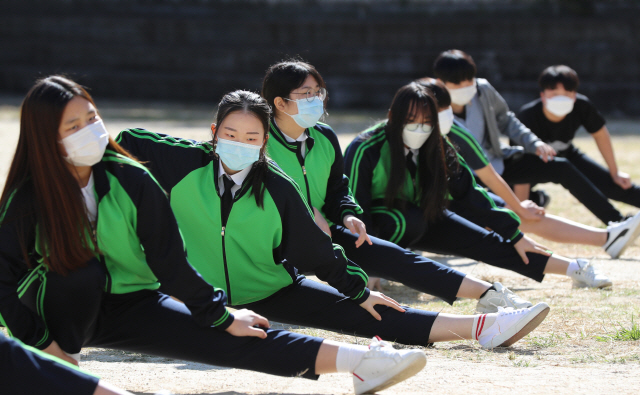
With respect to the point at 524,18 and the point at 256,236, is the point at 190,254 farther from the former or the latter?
the point at 524,18

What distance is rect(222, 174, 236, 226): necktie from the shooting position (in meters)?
3.15

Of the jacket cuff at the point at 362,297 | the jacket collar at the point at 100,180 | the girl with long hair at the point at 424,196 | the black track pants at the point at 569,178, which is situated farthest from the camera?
the black track pants at the point at 569,178

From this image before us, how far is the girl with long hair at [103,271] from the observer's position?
102 inches

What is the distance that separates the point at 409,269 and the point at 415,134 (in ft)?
2.66

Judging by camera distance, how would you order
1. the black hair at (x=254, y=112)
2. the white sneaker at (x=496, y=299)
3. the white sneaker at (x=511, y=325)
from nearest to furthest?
the black hair at (x=254, y=112)
the white sneaker at (x=511, y=325)
the white sneaker at (x=496, y=299)

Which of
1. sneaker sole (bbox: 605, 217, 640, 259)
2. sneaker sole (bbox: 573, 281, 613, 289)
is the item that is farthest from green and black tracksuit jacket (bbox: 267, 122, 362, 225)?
sneaker sole (bbox: 605, 217, 640, 259)

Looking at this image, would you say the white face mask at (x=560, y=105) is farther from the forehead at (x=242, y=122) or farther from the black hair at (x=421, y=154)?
the forehead at (x=242, y=122)

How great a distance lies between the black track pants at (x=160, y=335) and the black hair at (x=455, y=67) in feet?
10.8

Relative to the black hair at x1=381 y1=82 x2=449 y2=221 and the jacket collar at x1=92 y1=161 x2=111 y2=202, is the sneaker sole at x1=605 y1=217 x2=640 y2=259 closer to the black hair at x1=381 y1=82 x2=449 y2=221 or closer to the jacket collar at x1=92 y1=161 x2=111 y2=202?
the black hair at x1=381 y1=82 x2=449 y2=221

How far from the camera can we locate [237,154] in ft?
10.3

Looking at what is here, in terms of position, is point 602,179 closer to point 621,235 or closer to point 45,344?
point 621,235

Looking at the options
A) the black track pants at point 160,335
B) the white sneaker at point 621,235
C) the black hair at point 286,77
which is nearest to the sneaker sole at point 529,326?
the black track pants at point 160,335

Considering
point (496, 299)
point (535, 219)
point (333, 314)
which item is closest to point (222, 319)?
point (333, 314)

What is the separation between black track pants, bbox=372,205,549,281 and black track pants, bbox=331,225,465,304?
1.52ft
